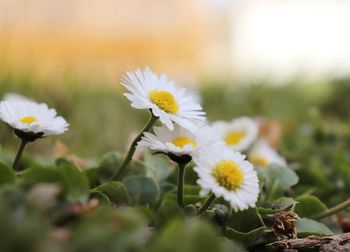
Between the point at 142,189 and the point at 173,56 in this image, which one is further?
the point at 173,56

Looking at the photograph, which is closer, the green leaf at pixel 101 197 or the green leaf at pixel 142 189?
the green leaf at pixel 101 197

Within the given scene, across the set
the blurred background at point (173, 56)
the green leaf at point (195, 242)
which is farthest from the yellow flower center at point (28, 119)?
the blurred background at point (173, 56)

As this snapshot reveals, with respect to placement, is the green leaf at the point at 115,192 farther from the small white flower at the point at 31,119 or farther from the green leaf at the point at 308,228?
the green leaf at the point at 308,228

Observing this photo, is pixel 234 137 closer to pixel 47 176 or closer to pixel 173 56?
pixel 47 176

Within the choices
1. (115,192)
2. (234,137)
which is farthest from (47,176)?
(234,137)

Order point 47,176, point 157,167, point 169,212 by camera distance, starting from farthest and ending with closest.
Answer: point 157,167, point 169,212, point 47,176

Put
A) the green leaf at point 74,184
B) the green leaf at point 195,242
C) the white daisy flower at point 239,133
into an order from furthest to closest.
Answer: the white daisy flower at point 239,133 < the green leaf at point 74,184 < the green leaf at point 195,242

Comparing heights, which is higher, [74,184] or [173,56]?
[173,56]
